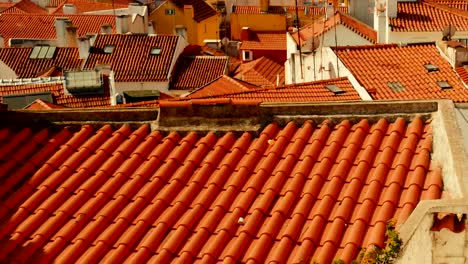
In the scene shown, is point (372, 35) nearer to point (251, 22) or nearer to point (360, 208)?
point (251, 22)

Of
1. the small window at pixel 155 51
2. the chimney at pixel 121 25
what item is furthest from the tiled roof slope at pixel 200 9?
the small window at pixel 155 51

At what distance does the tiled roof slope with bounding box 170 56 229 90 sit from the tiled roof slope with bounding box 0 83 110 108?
10.4 metres

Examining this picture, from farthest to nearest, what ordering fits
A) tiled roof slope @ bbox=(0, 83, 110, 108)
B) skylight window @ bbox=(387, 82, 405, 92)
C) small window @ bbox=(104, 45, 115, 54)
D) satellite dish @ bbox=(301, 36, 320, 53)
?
1. small window @ bbox=(104, 45, 115, 54)
2. satellite dish @ bbox=(301, 36, 320, 53)
3. tiled roof slope @ bbox=(0, 83, 110, 108)
4. skylight window @ bbox=(387, 82, 405, 92)

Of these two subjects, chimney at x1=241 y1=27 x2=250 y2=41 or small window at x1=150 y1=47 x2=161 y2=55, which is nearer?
small window at x1=150 y1=47 x2=161 y2=55

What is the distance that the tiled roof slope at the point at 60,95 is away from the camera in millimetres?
25516

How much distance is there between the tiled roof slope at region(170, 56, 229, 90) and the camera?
37.0 meters

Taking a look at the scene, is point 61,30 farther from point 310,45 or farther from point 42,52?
point 310,45

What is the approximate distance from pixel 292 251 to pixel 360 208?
0.87 metres

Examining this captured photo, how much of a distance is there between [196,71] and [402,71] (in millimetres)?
Answer: 14707

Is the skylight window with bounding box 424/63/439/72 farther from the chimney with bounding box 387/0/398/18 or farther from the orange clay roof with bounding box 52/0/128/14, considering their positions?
the orange clay roof with bounding box 52/0/128/14

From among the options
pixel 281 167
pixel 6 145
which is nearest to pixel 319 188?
pixel 281 167

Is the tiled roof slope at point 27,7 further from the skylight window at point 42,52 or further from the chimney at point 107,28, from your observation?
the skylight window at point 42,52

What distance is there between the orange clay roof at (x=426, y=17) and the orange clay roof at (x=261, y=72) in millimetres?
6918

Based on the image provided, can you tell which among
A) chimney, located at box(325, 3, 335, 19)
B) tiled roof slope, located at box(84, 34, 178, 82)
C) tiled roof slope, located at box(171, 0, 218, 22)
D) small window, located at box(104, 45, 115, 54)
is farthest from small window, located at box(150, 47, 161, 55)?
tiled roof slope, located at box(171, 0, 218, 22)
